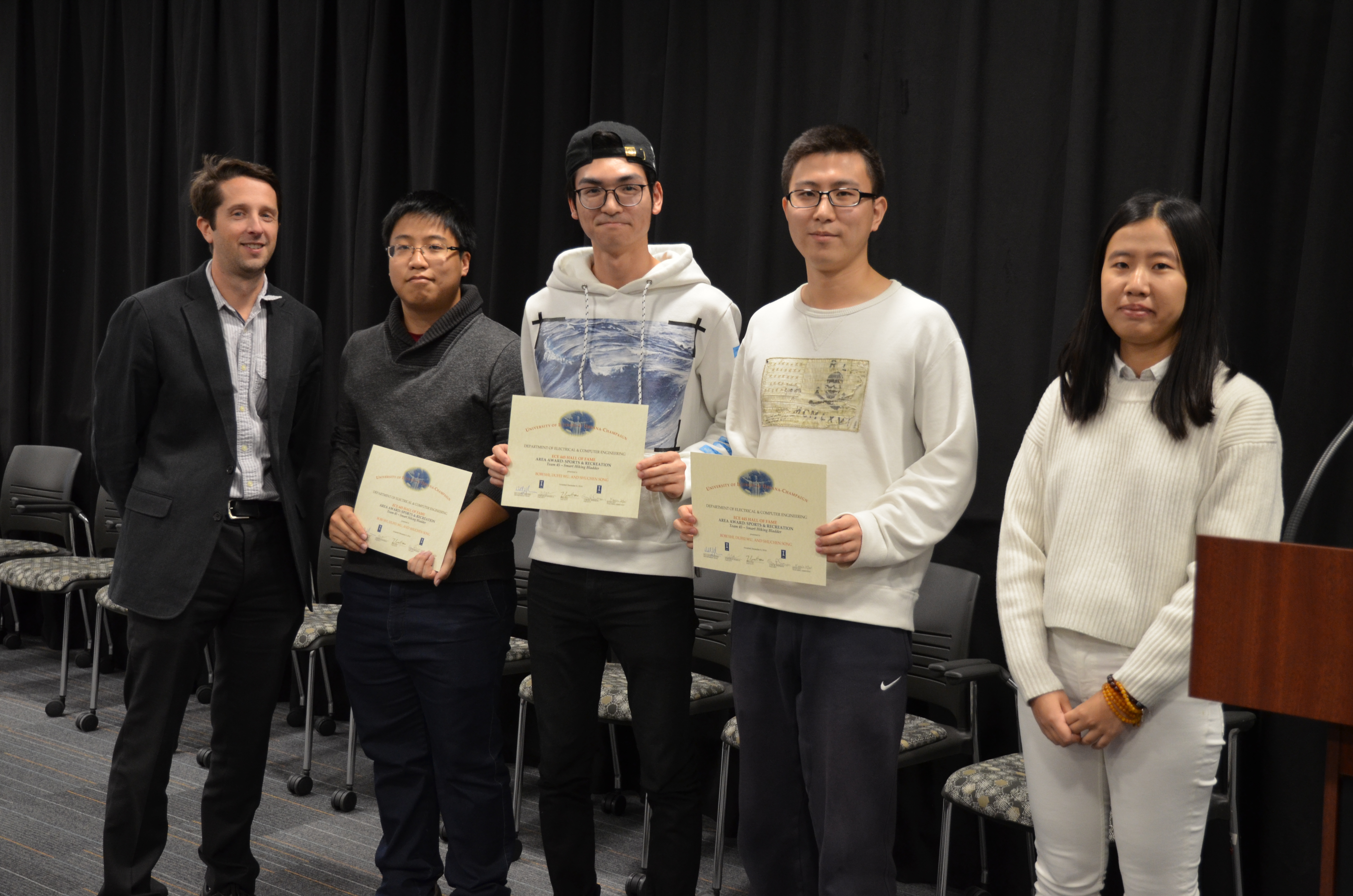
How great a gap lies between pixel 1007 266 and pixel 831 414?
136cm

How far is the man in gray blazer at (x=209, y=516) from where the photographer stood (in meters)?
2.60

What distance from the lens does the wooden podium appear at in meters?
1.29

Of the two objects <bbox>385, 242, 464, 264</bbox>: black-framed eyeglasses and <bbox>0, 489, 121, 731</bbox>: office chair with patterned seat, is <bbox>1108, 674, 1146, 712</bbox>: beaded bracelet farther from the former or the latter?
<bbox>0, 489, 121, 731</bbox>: office chair with patterned seat

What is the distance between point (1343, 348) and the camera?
254 centimetres

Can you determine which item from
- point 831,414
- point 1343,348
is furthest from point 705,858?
point 1343,348

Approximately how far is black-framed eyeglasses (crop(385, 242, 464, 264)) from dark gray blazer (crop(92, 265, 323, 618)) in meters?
0.55

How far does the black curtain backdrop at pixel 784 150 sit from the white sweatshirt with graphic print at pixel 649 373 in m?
1.17

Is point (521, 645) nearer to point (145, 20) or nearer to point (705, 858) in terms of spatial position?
point (705, 858)

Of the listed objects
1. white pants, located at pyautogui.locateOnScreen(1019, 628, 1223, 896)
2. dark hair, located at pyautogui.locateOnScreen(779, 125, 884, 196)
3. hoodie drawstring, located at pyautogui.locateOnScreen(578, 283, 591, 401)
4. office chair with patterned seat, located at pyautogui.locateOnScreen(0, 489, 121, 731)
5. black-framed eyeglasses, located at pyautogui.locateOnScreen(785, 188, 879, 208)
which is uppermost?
dark hair, located at pyautogui.locateOnScreen(779, 125, 884, 196)

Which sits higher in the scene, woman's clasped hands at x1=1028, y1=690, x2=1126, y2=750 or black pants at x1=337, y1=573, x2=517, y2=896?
woman's clasped hands at x1=1028, y1=690, x2=1126, y2=750

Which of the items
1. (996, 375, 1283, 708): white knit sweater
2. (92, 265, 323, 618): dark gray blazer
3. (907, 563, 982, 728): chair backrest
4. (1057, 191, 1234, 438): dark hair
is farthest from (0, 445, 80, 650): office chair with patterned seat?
(1057, 191, 1234, 438): dark hair

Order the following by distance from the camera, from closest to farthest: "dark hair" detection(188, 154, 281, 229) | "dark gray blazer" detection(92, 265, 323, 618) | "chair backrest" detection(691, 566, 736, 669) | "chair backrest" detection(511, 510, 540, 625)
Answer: "dark gray blazer" detection(92, 265, 323, 618) → "dark hair" detection(188, 154, 281, 229) → "chair backrest" detection(691, 566, 736, 669) → "chair backrest" detection(511, 510, 540, 625)

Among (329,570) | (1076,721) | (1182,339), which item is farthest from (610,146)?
(329,570)

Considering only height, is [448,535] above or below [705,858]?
above
